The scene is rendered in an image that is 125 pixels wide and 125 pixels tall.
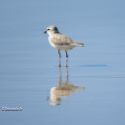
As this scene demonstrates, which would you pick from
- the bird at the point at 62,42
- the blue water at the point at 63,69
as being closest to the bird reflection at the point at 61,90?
the blue water at the point at 63,69

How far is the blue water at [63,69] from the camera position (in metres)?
10.1

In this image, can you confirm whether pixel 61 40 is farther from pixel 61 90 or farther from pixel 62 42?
pixel 61 90

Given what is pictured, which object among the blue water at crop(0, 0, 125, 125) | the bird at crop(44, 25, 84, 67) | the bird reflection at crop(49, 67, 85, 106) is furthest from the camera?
the bird at crop(44, 25, 84, 67)

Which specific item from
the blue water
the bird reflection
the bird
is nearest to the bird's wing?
the bird

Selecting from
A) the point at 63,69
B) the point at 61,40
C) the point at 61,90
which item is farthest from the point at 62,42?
the point at 61,90

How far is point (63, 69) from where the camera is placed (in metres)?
13.8

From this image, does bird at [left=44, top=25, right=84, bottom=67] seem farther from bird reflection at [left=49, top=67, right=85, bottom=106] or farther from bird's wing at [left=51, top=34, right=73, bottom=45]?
bird reflection at [left=49, top=67, right=85, bottom=106]

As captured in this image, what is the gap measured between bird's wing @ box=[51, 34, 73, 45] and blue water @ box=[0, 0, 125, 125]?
327 mm

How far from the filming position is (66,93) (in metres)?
11.3

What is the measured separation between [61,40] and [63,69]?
1.25 metres

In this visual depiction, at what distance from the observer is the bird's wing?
14797mm

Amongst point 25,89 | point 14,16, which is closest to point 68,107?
point 25,89

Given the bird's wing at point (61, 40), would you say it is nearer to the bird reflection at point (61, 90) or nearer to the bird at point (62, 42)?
the bird at point (62, 42)

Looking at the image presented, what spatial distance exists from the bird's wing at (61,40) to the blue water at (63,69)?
0.33 metres
